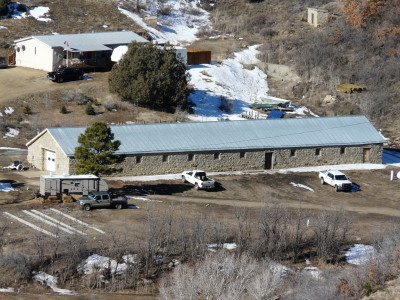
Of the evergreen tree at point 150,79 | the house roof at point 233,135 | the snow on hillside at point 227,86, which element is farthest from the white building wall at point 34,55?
the house roof at point 233,135

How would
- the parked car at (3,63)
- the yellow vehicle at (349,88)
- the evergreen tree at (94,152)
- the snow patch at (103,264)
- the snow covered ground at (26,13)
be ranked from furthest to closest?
the snow covered ground at (26,13) → the yellow vehicle at (349,88) → the parked car at (3,63) → the evergreen tree at (94,152) → the snow patch at (103,264)

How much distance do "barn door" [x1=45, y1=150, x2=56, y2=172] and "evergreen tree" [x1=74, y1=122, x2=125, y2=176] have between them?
5.15m

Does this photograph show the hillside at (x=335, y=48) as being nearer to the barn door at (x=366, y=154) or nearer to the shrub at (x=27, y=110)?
the barn door at (x=366, y=154)

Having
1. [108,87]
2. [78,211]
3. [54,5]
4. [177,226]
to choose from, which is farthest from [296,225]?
[54,5]

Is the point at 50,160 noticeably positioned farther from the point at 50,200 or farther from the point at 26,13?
the point at 26,13

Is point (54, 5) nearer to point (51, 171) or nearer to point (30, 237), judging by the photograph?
point (51, 171)

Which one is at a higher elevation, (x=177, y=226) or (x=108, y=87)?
(x=108, y=87)

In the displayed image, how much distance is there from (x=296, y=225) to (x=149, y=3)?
65.6m

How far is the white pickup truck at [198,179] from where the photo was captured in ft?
212

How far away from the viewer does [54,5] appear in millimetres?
109562

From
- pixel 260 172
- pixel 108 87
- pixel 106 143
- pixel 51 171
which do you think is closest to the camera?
pixel 106 143

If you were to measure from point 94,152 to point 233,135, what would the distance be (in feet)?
46.2

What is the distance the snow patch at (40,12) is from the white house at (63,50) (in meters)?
10.6

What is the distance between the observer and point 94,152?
61531 mm
